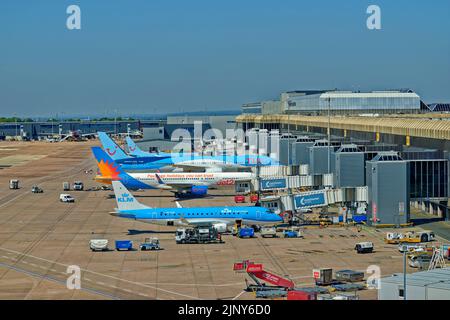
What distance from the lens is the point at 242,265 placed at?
60.1m

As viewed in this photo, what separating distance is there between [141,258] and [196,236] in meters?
9.63


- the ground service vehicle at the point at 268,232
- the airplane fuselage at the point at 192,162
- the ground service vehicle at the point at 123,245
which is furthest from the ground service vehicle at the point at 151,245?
the airplane fuselage at the point at 192,162

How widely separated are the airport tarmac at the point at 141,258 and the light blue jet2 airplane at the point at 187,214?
201 centimetres

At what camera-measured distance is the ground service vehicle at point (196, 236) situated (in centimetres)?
7369

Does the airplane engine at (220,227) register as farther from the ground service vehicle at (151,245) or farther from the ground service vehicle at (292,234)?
the ground service vehicle at (151,245)

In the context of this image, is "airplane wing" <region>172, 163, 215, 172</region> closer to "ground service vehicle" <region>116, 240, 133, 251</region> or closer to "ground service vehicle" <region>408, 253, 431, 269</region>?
"ground service vehicle" <region>116, 240, 133, 251</region>

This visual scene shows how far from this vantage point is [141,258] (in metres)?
65.8

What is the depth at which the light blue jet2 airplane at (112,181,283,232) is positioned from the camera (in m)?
76.6

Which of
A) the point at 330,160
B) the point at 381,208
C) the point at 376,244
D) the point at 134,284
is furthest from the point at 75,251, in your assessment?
the point at 330,160

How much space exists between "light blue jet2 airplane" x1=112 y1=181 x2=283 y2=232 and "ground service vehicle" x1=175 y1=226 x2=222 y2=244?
283 cm

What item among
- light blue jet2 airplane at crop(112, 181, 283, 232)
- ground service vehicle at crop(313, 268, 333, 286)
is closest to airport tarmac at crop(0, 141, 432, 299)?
ground service vehicle at crop(313, 268, 333, 286)

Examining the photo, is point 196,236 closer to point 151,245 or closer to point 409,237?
point 151,245

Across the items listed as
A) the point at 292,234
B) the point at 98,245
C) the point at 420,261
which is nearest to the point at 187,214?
the point at 292,234
